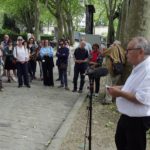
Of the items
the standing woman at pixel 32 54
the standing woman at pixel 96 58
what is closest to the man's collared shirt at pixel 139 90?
the standing woman at pixel 96 58

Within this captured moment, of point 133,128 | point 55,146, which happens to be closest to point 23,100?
point 55,146

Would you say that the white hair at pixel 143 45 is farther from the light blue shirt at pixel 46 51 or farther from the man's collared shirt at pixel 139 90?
the light blue shirt at pixel 46 51

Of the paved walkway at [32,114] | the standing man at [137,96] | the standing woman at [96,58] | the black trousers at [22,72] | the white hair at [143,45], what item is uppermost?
Result: the white hair at [143,45]

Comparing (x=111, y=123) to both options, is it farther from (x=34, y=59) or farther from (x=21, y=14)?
(x=21, y=14)

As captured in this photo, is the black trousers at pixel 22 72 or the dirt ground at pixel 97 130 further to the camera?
the black trousers at pixel 22 72

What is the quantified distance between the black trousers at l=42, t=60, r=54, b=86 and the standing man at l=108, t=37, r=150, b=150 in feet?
36.4

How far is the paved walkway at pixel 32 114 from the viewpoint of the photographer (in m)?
8.16

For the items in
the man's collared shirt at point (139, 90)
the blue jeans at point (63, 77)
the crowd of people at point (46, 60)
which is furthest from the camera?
the blue jeans at point (63, 77)

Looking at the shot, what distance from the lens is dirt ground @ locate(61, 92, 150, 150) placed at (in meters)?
7.78

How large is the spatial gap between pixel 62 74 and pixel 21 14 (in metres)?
42.9

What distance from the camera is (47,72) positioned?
16.2 meters

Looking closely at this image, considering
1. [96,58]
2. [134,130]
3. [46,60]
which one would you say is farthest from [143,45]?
[46,60]

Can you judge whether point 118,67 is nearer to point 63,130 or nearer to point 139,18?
point 139,18

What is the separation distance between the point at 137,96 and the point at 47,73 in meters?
11.4
